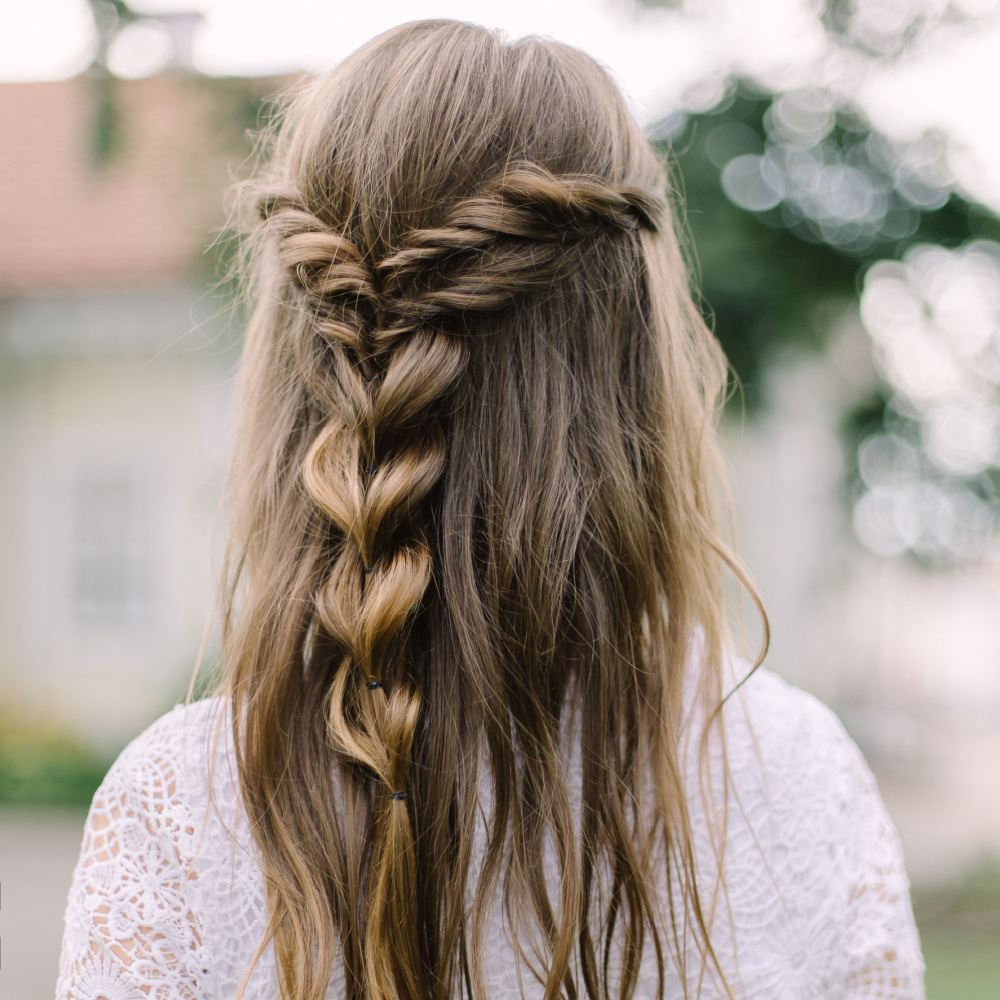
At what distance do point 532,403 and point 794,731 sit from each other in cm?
47

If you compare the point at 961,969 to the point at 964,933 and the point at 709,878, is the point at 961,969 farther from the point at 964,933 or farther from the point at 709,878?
the point at 709,878

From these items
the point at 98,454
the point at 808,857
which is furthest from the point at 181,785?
the point at 98,454

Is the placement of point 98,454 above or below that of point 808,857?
above

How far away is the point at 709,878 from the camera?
0.87 m

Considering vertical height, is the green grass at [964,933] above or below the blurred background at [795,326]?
below

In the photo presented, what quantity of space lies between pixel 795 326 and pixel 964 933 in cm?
261

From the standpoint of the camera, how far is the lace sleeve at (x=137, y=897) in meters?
0.77

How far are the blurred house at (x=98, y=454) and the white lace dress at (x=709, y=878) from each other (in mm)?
2994

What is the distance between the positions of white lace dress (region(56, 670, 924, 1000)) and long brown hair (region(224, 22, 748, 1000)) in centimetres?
4

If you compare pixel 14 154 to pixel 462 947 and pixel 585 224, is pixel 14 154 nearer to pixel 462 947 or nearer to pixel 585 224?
pixel 585 224

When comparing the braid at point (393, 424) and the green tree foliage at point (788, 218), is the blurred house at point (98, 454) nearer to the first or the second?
the green tree foliage at point (788, 218)

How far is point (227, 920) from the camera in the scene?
0.79 metres

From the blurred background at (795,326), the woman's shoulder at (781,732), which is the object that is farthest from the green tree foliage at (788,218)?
the woman's shoulder at (781,732)

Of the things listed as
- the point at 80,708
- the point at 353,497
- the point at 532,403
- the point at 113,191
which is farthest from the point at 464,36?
the point at 80,708
